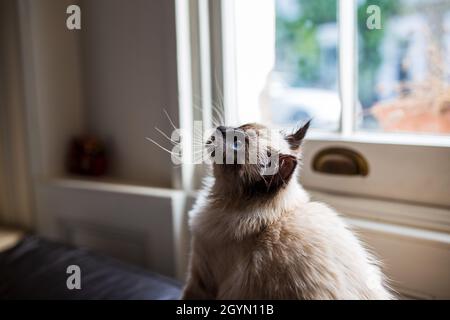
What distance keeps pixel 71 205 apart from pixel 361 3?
975 millimetres

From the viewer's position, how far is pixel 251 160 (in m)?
0.61

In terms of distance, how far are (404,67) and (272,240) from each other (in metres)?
0.58

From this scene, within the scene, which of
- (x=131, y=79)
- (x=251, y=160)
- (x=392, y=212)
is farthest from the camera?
(x=131, y=79)

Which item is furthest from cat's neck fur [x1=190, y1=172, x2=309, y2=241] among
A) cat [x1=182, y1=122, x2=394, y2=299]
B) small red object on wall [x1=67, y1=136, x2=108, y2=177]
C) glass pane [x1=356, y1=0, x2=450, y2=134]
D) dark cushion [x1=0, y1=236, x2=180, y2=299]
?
small red object on wall [x1=67, y1=136, x2=108, y2=177]

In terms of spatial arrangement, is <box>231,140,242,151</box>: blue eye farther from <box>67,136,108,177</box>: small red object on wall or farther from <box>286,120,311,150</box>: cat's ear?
<box>67,136,108,177</box>: small red object on wall

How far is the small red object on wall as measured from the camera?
1328 mm

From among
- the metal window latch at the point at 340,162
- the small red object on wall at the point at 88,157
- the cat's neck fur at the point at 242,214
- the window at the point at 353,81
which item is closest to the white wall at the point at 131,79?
the small red object on wall at the point at 88,157

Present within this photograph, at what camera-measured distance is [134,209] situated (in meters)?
1.17

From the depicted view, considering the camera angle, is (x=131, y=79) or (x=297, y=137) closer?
(x=297, y=137)

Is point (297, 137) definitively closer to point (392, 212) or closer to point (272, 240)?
point (272, 240)

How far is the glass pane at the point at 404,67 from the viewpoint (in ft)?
2.99

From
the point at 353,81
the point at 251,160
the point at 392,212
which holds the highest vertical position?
the point at 353,81

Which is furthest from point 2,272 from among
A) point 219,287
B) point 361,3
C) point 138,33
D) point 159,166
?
point 361,3

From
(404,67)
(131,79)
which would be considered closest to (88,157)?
(131,79)
